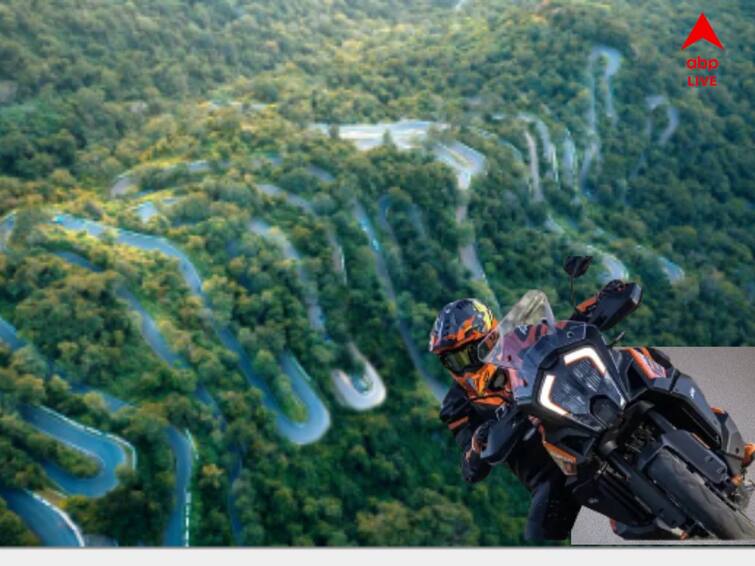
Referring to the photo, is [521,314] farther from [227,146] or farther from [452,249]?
[227,146]

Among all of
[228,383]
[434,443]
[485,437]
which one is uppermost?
[485,437]

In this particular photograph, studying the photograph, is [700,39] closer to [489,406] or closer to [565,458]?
[489,406]

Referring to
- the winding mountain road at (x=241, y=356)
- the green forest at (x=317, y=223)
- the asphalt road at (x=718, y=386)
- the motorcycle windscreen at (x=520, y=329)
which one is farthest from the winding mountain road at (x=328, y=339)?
the motorcycle windscreen at (x=520, y=329)

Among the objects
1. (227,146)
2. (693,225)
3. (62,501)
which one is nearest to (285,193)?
(227,146)

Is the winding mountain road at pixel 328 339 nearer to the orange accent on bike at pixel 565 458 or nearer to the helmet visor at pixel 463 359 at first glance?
the helmet visor at pixel 463 359

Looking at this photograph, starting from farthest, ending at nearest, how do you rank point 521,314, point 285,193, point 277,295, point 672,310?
point 672,310, point 285,193, point 277,295, point 521,314

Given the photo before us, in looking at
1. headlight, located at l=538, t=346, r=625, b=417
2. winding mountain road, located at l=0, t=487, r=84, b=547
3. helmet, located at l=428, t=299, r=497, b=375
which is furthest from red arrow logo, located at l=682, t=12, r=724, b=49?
winding mountain road, located at l=0, t=487, r=84, b=547

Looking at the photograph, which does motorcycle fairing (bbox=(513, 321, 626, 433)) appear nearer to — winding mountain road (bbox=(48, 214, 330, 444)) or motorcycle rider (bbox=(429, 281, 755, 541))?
motorcycle rider (bbox=(429, 281, 755, 541))
